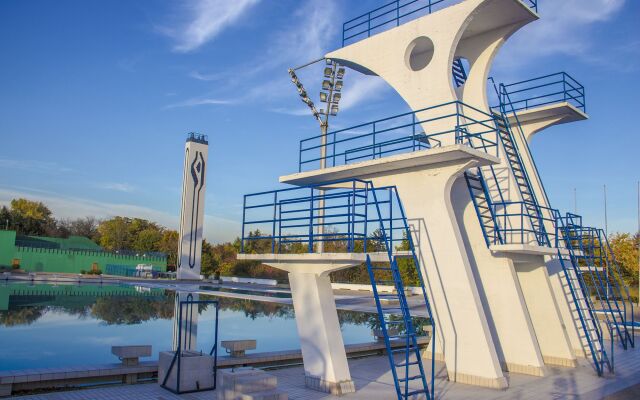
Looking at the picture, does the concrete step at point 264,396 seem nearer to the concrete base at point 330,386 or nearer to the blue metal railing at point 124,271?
the concrete base at point 330,386

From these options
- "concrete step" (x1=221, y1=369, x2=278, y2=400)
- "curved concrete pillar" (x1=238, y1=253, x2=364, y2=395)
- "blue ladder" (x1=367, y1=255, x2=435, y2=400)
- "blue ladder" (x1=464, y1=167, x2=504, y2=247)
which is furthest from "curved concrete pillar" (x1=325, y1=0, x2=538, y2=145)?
"concrete step" (x1=221, y1=369, x2=278, y2=400)

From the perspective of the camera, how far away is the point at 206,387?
29.6ft

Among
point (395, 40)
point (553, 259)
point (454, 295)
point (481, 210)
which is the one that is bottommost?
point (454, 295)

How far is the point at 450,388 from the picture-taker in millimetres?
9656

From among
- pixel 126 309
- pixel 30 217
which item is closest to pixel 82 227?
pixel 30 217

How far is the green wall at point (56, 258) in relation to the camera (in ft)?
150

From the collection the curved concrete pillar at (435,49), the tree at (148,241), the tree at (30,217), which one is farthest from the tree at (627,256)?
the tree at (30,217)

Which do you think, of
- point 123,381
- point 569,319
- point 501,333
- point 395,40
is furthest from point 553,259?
point 123,381

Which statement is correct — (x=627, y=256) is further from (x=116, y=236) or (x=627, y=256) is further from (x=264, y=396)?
(x=116, y=236)

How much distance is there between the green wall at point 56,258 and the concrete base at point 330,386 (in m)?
45.4

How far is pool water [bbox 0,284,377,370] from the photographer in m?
12.7

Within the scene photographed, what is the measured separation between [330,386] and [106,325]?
457 inches

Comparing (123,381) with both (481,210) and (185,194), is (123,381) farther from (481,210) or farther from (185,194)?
(185,194)

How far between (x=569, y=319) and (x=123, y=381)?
10.5 meters
